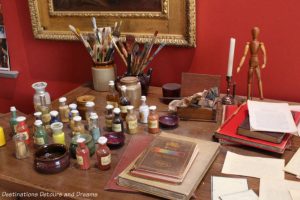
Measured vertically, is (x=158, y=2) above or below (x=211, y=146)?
above

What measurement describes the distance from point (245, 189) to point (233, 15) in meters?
0.76

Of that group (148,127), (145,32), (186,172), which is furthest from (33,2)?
(186,172)

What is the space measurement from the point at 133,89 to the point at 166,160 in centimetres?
45

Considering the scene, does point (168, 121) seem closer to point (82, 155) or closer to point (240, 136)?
point (240, 136)

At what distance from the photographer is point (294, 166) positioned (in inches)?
37.4

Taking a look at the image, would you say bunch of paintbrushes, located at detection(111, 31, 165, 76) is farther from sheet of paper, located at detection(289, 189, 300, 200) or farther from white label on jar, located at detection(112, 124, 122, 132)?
sheet of paper, located at detection(289, 189, 300, 200)

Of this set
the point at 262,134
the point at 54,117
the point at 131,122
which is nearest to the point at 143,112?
the point at 131,122

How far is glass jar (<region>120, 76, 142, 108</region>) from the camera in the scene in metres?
1.30

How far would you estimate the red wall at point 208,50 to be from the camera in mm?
1341

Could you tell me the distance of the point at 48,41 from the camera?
1.79m

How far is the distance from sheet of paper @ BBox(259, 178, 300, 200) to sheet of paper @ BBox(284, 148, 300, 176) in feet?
0.15

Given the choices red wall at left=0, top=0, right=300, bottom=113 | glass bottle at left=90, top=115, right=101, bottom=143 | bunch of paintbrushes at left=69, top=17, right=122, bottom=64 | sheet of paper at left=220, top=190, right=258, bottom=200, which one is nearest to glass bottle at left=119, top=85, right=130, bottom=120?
glass bottle at left=90, top=115, right=101, bottom=143

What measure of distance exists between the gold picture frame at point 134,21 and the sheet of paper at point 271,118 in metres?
0.43

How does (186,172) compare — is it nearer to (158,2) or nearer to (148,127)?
(148,127)
